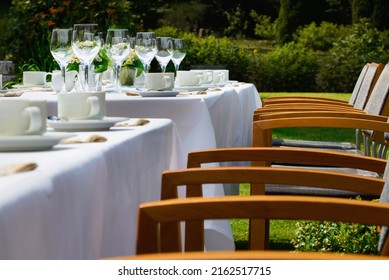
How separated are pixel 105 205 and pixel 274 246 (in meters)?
3.23

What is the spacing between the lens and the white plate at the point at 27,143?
179 centimetres

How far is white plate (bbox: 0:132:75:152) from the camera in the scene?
1.79 metres

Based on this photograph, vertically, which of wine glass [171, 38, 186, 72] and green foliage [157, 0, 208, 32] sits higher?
wine glass [171, 38, 186, 72]

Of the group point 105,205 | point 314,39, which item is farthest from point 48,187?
point 314,39

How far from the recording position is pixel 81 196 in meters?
1.62

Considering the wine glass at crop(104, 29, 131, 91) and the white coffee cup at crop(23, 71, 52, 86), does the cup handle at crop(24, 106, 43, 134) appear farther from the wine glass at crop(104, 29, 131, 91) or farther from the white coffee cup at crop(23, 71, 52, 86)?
the white coffee cup at crop(23, 71, 52, 86)

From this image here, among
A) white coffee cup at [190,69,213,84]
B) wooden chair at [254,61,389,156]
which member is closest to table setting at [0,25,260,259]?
wooden chair at [254,61,389,156]

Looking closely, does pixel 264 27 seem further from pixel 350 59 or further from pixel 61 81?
pixel 61 81

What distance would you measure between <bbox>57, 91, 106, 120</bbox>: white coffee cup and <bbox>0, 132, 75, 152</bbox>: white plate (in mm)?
508

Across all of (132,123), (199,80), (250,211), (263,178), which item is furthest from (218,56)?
(250,211)

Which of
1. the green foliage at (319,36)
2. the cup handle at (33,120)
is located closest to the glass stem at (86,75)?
the cup handle at (33,120)

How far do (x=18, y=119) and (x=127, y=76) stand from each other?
2.96 metres

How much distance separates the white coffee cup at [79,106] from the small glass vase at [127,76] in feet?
8.10
